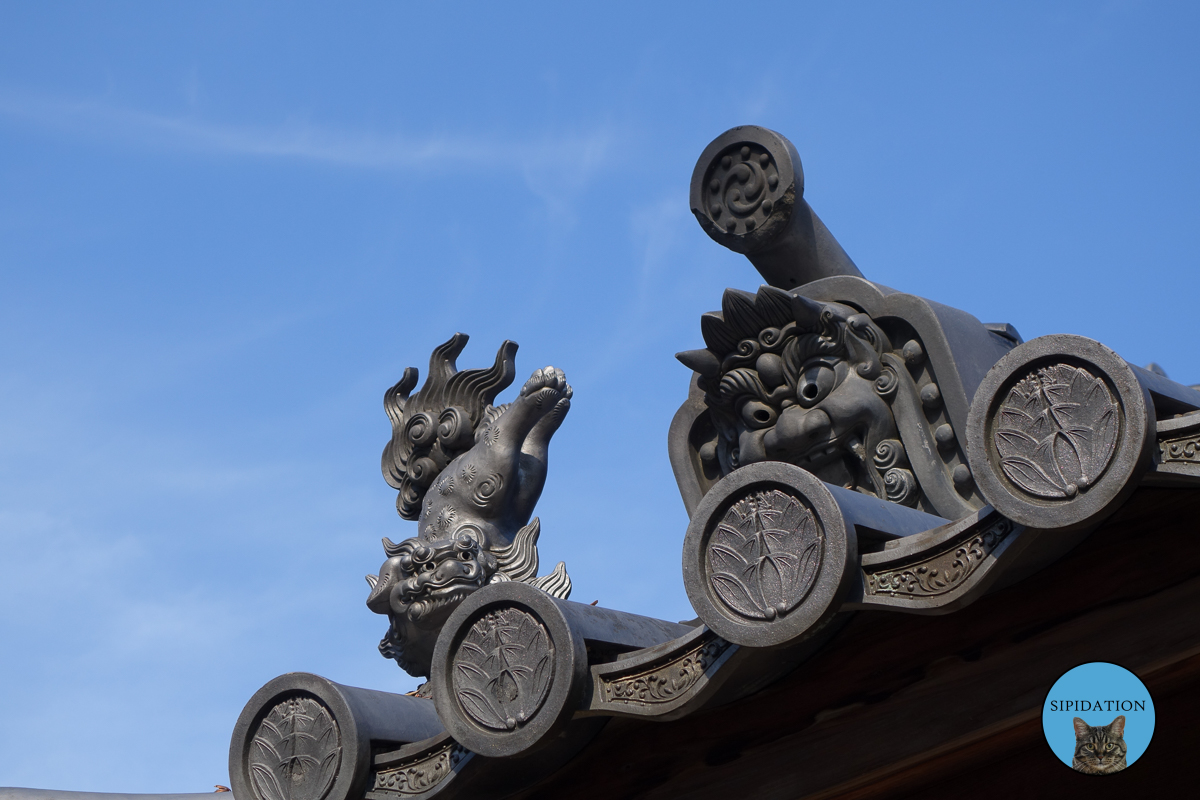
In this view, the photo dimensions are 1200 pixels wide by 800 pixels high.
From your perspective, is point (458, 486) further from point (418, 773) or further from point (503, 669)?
point (503, 669)

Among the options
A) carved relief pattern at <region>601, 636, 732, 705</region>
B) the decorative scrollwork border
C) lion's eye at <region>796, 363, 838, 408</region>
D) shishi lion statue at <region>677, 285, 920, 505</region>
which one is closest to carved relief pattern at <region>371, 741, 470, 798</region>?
the decorative scrollwork border

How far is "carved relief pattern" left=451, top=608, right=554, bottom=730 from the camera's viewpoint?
128 inches

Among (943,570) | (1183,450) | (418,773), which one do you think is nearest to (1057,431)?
(1183,450)

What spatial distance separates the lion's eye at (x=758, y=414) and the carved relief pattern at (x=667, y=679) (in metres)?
1.34

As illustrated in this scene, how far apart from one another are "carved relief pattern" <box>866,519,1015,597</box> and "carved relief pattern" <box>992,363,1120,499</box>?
0.14 m

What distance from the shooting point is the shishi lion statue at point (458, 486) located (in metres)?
4.52

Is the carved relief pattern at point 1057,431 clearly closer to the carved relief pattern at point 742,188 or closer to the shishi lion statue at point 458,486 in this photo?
the carved relief pattern at point 742,188

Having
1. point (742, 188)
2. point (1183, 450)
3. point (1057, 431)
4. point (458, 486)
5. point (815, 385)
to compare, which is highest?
point (742, 188)

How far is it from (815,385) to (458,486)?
4.36ft

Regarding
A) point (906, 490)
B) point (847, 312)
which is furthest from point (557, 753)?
point (847, 312)

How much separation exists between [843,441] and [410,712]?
1.54 metres

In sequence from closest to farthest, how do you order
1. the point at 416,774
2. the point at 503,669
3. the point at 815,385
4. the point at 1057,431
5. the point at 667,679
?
the point at 1057,431 → the point at 667,679 → the point at 503,669 → the point at 416,774 → the point at 815,385

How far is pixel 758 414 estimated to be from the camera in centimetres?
439

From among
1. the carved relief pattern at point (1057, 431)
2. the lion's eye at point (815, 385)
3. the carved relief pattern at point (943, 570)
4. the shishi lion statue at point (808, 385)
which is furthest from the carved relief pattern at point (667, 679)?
the lion's eye at point (815, 385)
